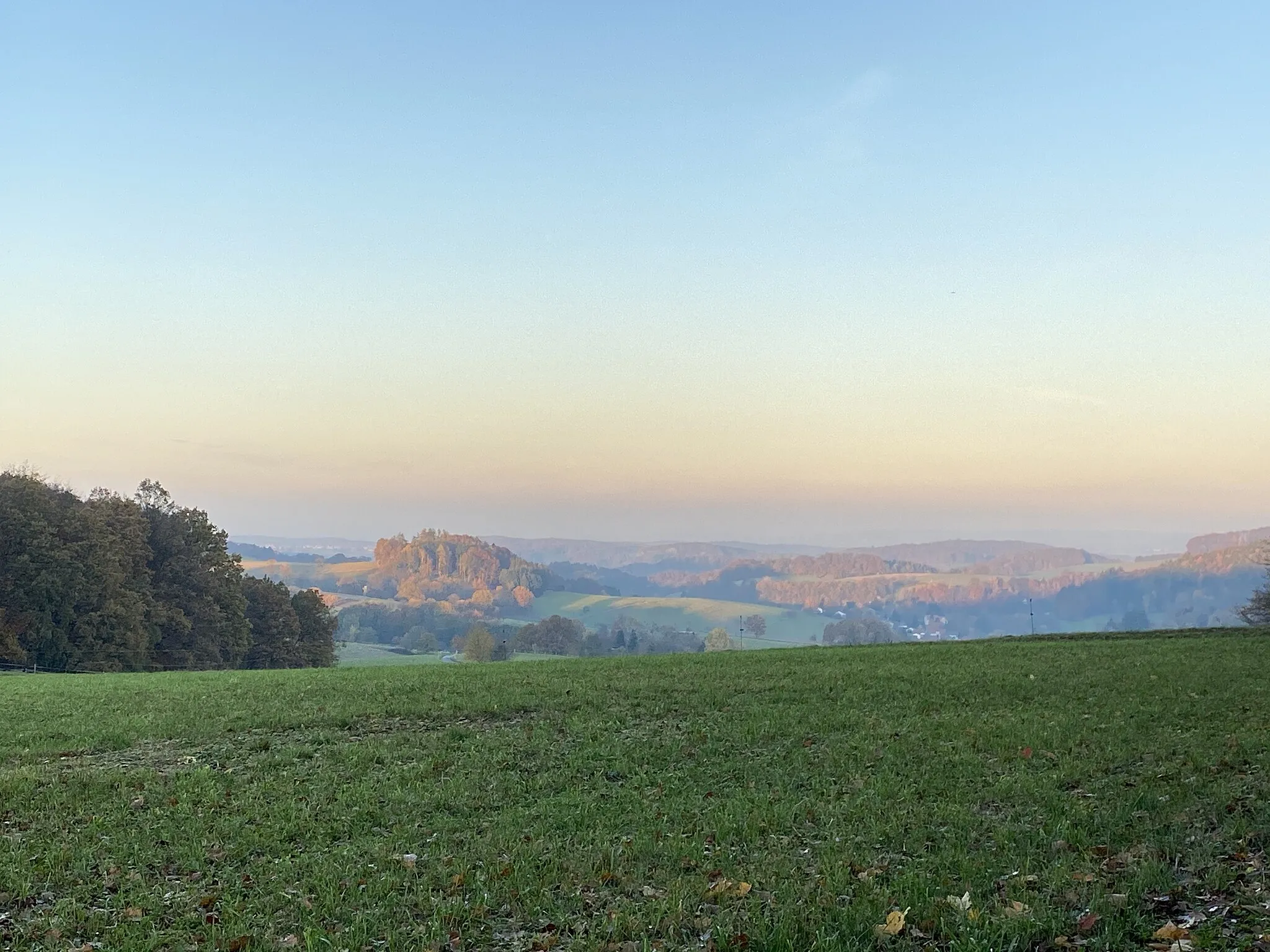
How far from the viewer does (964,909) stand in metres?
6.51

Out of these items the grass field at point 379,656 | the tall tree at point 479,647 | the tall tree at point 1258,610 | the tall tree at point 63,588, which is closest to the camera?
the tall tree at point 63,588

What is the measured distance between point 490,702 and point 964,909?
484 inches

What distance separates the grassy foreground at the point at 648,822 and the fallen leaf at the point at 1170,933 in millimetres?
71

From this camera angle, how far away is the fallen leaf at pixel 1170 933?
19.0 feet

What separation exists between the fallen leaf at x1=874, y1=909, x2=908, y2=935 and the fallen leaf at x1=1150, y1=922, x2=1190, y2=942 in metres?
1.66

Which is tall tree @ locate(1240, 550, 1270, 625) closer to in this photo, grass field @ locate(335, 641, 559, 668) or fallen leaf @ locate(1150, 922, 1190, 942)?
fallen leaf @ locate(1150, 922, 1190, 942)

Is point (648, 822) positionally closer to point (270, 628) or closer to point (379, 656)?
point (270, 628)

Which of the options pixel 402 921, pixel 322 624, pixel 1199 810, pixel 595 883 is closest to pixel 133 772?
pixel 402 921

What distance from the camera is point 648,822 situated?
9234mm

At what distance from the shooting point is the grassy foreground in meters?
6.60

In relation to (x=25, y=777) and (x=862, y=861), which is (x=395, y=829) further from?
(x=25, y=777)

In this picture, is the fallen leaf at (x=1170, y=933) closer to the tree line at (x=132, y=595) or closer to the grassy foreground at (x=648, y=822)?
the grassy foreground at (x=648, y=822)

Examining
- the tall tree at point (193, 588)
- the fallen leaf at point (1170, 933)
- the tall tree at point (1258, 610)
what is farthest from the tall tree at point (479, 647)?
the fallen leaf at point (1170, 933)

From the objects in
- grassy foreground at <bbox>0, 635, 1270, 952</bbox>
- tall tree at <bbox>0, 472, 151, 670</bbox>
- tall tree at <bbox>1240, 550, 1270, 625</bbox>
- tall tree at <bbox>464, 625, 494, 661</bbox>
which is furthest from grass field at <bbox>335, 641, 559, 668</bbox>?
grassy foreground at <bbox>0, 635, 1270, 952</bbox>
